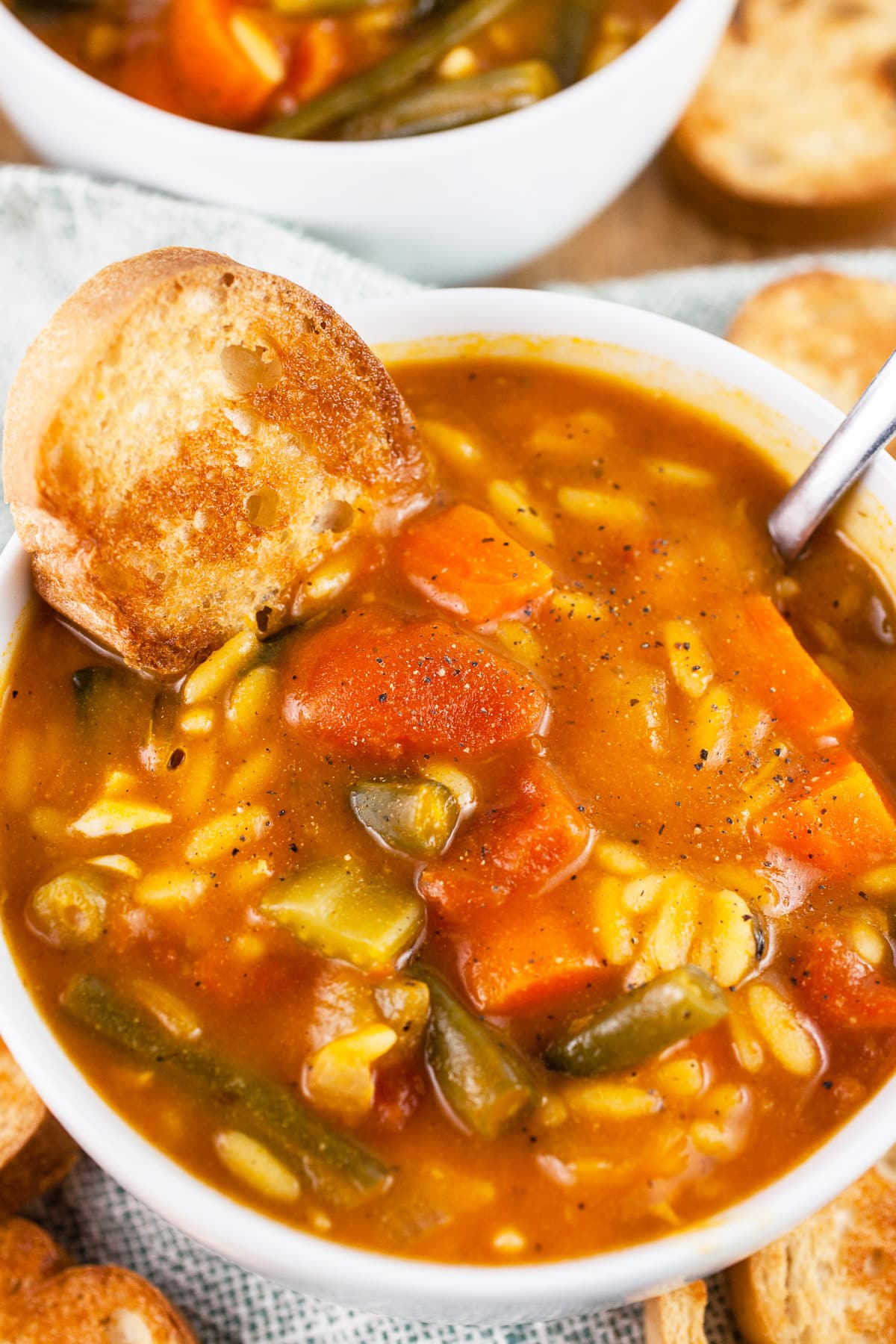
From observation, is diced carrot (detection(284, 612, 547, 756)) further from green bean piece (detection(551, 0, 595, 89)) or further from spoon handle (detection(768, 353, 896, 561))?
green bean piece (detection(551, 0, 595, 89))

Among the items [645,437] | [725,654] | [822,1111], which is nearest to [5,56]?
[645,437]

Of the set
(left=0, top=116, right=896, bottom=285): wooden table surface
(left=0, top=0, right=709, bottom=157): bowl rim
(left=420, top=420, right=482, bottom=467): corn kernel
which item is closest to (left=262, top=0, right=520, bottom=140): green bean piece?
(left=0, top=0, right=709, bottom=157): bowl rim

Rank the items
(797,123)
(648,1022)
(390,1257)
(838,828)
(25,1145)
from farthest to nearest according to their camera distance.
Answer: (797,123) → (25,1145) → (838,828) → (648,1022) → (390,1257)

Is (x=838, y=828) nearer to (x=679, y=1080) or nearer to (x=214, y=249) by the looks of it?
(x=679, y=1080)

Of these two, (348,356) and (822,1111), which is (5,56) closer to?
(348,356)

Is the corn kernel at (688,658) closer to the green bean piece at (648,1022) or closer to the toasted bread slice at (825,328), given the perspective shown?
the green bean piece at (648,1022)

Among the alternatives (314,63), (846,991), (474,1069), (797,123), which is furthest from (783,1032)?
(797,123)

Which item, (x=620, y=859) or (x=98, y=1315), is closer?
(x=620, y=859)
